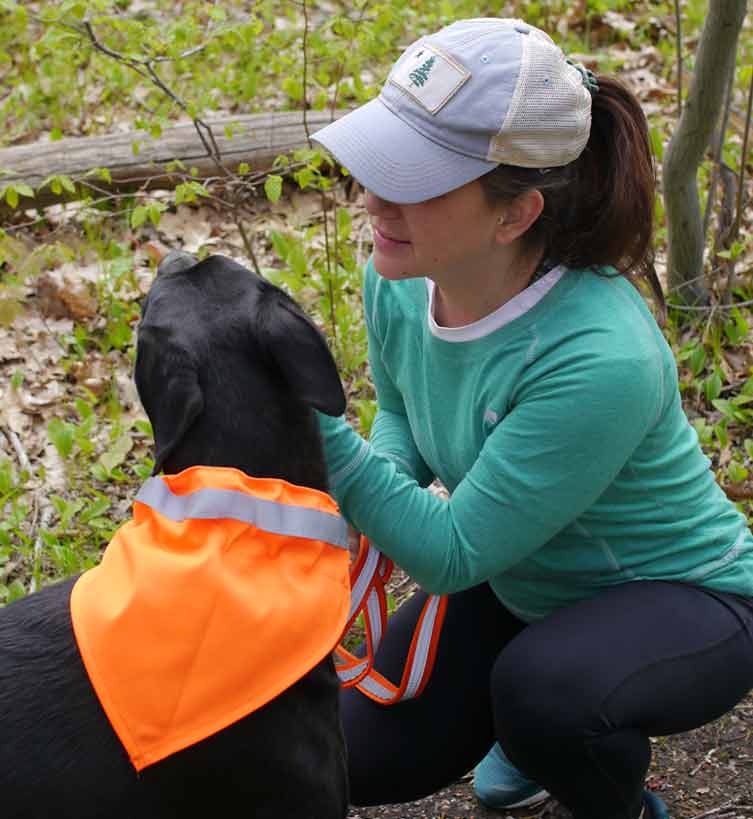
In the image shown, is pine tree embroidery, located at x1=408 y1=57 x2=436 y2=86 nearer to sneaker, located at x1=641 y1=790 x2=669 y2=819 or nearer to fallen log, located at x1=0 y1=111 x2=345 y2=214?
sneaker, located at x1=641 y1=790 x2=669 y2=819

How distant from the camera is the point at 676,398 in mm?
2416

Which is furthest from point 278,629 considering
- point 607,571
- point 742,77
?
point 742,77

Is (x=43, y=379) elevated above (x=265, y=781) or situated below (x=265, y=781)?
below

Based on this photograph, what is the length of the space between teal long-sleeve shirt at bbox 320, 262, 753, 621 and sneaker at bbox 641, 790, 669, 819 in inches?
20.4

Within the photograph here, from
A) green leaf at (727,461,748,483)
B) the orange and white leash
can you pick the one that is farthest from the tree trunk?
the orange and white leash

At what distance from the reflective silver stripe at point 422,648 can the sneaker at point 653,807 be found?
0.59 m

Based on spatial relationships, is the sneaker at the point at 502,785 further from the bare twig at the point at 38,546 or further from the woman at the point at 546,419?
the bare twig at the point at 38,546

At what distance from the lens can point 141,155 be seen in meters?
4.79

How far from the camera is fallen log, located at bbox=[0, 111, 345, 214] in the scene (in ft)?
15.4

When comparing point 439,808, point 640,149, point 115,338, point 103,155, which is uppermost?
point 640,149

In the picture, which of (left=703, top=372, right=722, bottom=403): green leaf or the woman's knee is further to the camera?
(left=703, top=372, right=722, bottom=403): green leaf

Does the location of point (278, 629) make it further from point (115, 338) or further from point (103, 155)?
point (103, 155)

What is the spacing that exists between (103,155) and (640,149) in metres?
3.03

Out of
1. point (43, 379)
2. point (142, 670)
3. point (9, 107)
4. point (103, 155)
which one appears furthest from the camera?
point (9, 107)
